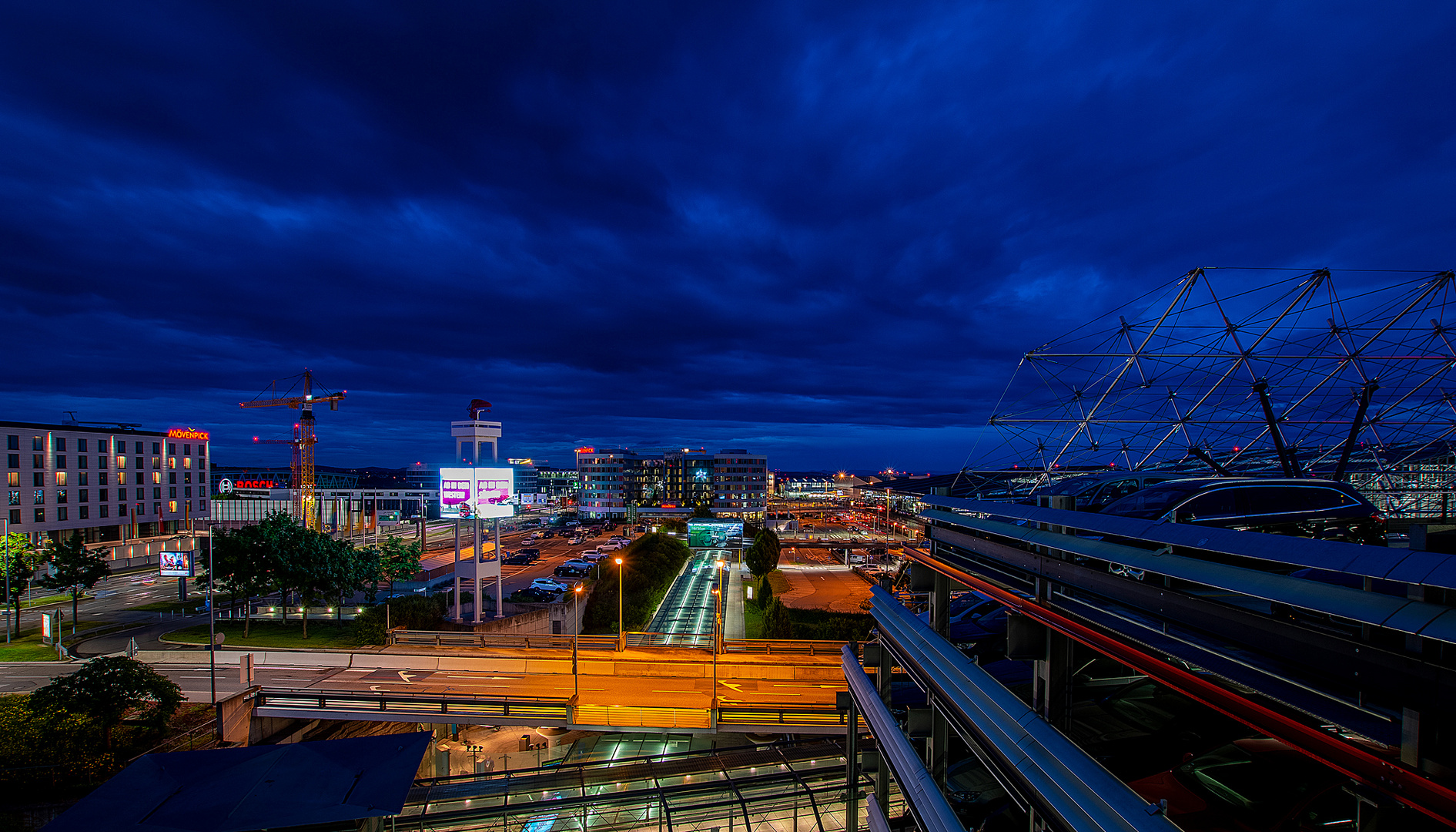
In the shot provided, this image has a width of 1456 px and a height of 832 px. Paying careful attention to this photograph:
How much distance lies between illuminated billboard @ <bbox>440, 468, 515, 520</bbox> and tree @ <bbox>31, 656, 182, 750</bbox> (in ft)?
52.8

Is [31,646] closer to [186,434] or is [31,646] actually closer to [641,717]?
[641,717]

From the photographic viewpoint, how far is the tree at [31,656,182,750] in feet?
54.4

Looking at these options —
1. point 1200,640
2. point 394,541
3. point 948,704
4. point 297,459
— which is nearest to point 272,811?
point 948,704

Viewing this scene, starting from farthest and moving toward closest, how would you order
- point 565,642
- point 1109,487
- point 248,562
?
point 248,562 < point 565,642 < point 1109,487

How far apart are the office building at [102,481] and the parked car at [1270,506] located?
75016mm

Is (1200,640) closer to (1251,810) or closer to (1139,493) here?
(1251,810)

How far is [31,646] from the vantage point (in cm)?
2858

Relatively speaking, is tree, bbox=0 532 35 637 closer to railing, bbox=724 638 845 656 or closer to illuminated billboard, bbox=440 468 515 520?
illuminated billboard, bbox=440 468 515 520

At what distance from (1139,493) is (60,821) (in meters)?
17.4

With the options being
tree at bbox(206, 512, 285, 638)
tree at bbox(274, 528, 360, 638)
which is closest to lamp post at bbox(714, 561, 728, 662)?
tree at bbox(274, 528, 360, 638)

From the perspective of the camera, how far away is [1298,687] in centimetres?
316

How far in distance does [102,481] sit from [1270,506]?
9362 centimetres

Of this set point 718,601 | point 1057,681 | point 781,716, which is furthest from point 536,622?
point 1057,681

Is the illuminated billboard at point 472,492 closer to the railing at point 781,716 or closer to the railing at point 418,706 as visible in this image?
the railing at point 418,706
